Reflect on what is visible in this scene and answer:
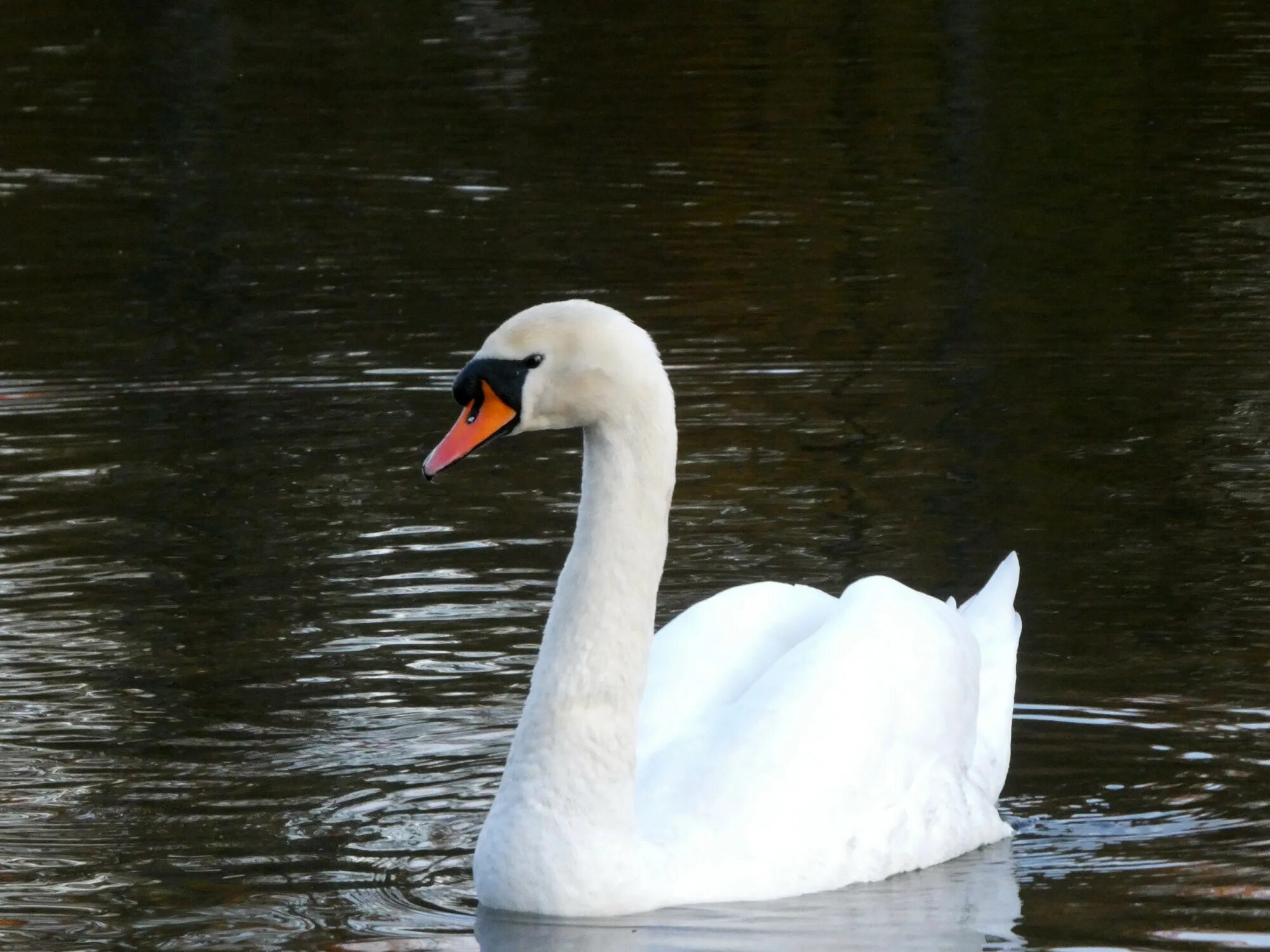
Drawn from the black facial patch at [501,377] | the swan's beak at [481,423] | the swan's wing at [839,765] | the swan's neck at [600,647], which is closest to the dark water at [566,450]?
the swan's wing at [839,765]

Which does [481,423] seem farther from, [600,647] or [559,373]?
[600,647]

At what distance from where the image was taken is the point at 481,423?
5.49 metres

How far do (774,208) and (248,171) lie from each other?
4.58m

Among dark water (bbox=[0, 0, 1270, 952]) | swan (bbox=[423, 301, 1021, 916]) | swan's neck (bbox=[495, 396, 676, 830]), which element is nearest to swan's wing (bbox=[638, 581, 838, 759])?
swan (bbox=[423, 301, 1021, 916])

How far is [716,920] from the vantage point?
556cm

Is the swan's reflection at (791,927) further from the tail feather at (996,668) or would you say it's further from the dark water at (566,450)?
the tail feather at (996,668)

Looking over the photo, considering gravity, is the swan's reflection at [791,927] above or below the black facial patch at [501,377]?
below

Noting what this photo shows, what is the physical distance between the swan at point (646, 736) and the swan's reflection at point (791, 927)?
4 centimetres

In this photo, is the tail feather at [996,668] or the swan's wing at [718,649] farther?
the tail feather at [996,668]

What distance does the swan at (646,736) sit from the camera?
548 centimetres

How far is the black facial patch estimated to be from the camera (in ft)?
17.9

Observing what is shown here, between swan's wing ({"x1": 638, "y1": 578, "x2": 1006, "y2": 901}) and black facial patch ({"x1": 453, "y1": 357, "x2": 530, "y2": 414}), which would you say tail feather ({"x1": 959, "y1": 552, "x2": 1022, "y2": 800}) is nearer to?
swan's wing ({"x1": 638, "y1": 578, "x2": 1006, "y2": 901})

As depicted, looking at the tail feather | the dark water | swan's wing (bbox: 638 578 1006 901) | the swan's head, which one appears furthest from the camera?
the tail feather

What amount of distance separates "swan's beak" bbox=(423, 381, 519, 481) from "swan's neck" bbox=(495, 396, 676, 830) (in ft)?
0.66
